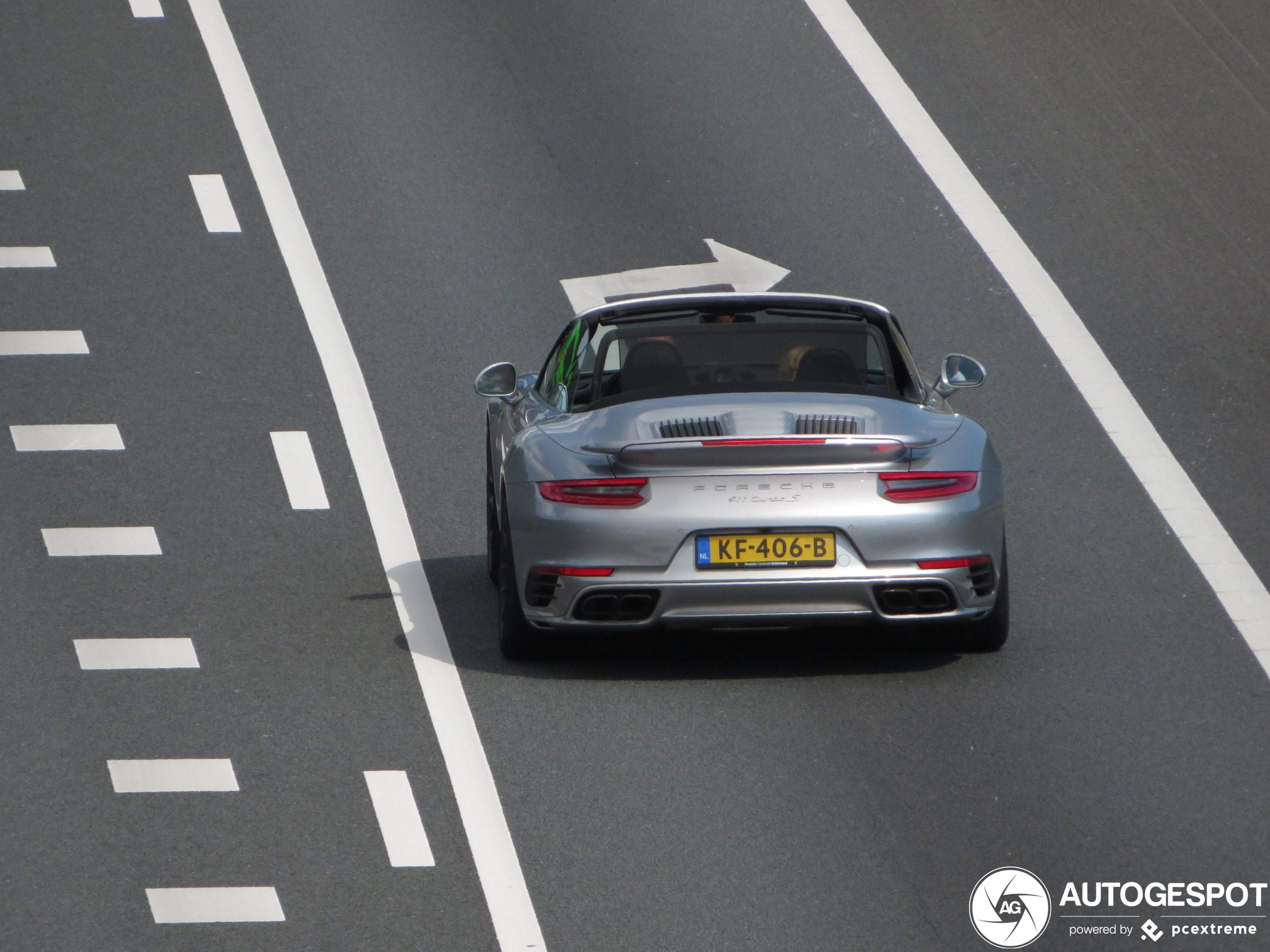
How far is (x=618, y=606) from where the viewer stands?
7621mm

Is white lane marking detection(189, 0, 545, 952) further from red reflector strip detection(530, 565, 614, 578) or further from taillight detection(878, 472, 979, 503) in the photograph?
taillight detection(878, 472, 979, 503)

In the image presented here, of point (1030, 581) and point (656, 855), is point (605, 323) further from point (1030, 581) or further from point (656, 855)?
point (656, 855)

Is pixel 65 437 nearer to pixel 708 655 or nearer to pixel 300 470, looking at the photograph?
pixel 300 470

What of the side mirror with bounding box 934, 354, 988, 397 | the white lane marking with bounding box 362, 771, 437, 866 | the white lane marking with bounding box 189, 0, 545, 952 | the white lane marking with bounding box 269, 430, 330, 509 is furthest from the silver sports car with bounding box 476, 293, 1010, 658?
the white lane marking with bounding box 269, 430, 330, 509

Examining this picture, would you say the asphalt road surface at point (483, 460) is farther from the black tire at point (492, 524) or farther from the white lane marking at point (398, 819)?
the black tire at point (492, 524)

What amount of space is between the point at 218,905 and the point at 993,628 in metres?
3.52

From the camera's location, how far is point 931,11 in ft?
58.3

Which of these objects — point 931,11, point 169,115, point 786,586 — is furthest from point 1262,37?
point 786,586

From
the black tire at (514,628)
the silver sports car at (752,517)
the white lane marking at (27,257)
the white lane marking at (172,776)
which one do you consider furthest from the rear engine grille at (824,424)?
the white lane marking at (27,257)

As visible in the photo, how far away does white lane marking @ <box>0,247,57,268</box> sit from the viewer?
14070mm

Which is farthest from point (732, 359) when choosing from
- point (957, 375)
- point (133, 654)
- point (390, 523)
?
point (133, 654)

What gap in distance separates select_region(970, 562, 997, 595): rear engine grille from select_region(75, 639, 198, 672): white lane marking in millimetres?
3284

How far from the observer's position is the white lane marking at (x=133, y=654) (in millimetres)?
8312

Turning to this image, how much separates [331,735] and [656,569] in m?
1.40
